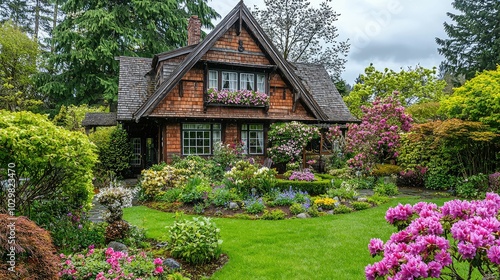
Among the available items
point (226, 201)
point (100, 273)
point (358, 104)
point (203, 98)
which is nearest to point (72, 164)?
point (100, 273)

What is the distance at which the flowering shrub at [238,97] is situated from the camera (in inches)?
650

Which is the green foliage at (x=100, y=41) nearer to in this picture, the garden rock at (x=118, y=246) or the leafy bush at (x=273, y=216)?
the leafy bush at (x=273, y=216)

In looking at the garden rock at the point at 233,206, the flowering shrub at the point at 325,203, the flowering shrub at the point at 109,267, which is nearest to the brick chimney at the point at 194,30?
the garden rock at the point at 233,206

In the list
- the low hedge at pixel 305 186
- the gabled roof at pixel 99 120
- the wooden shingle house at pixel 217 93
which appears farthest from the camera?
the gabled roof at pixel 99 120

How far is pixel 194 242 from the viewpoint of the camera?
5.70 m

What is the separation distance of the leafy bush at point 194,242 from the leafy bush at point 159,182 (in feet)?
18.8

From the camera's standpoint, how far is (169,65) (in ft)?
55.8

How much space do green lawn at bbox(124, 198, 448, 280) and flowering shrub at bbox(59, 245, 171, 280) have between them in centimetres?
108

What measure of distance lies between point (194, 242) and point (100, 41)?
75.5 feet

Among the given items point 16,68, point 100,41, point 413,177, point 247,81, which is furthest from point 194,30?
point 16,68

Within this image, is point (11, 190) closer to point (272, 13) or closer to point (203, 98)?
point (203, 98)

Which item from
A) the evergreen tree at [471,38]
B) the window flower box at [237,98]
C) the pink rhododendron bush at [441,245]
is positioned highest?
the evergreen tree at [471,38]

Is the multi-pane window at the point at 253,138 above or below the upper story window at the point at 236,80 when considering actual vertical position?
below

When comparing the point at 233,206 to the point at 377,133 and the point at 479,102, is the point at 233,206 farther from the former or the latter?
the point at 479,102
